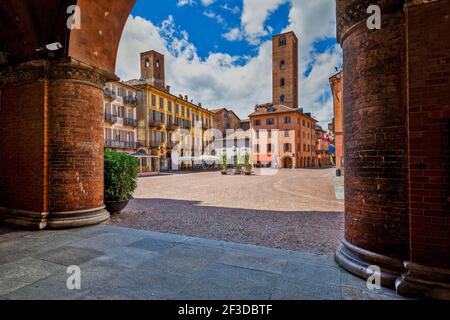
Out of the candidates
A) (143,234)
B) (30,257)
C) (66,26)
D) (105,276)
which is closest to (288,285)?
(105,276)

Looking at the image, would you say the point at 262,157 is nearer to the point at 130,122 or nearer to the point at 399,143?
the point at 130,122

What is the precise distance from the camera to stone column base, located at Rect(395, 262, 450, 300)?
2498mm

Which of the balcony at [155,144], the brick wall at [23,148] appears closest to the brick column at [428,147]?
the brick wall at [23,148]

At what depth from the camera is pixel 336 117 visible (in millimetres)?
22109

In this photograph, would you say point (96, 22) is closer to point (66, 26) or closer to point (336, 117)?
point (66, 26)

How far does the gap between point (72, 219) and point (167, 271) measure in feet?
11.3

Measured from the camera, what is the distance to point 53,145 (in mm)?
5496

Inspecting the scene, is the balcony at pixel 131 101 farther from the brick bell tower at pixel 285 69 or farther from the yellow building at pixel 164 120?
the brick bell tower at pixel 285 69

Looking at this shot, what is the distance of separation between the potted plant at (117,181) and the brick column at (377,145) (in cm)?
576

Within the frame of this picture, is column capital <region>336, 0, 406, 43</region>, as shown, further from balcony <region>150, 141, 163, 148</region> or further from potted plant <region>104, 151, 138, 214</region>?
balcony <region>150, 141, 163, 148</region>

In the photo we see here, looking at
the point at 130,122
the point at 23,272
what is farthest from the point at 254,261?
the point at 130,122

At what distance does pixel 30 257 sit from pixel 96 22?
5195mm

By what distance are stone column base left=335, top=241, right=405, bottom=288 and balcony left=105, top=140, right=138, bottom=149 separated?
29876 millimetres

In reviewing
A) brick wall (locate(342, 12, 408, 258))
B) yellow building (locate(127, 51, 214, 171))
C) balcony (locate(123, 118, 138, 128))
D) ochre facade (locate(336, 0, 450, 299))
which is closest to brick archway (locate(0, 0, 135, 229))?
ochre facade (locate(336, 0, 450, 299))
